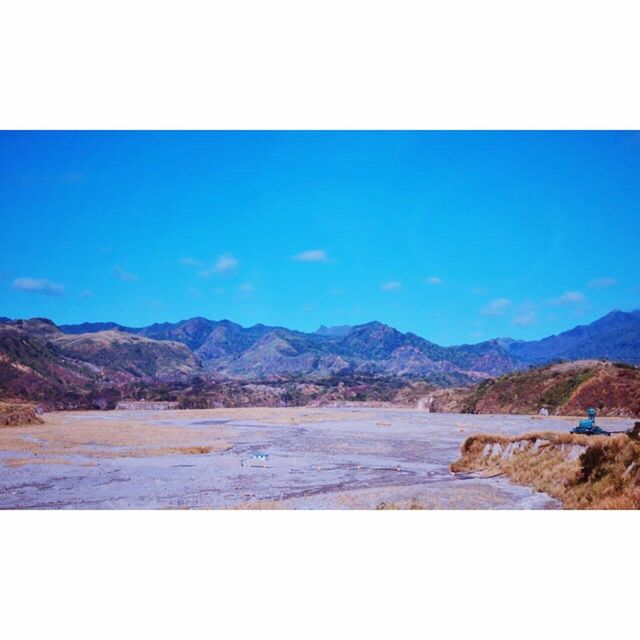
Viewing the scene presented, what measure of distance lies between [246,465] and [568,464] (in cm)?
516

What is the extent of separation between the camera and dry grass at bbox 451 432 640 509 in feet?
27.2

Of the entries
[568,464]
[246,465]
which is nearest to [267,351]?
[246,465]

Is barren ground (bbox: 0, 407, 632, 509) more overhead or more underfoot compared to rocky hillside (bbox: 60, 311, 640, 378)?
more underfoot

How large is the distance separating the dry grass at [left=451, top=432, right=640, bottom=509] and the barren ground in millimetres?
363

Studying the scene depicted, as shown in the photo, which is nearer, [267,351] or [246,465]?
[246,465]

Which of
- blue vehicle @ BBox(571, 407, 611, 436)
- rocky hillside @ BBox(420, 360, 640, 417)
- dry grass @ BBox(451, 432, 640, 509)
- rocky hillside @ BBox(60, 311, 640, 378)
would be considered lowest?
dry grass @ BBox(451, 432, 640, 509)

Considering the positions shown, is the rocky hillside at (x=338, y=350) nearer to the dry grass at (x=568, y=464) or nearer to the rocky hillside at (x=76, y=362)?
the rocky hillside at (x=76, y=362)

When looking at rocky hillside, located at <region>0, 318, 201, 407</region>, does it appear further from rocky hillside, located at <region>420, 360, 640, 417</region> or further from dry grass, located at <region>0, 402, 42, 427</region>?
rocky hillside, located at <region>420, 360, 640, 417</region>

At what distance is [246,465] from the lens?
10914 mm

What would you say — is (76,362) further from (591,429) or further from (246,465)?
(591,429)

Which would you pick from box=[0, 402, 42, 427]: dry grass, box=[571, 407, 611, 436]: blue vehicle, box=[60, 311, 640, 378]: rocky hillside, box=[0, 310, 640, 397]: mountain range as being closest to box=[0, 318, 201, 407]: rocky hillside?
box=[0, 310, 640, 397]: mountain range

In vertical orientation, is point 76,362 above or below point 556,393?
above
